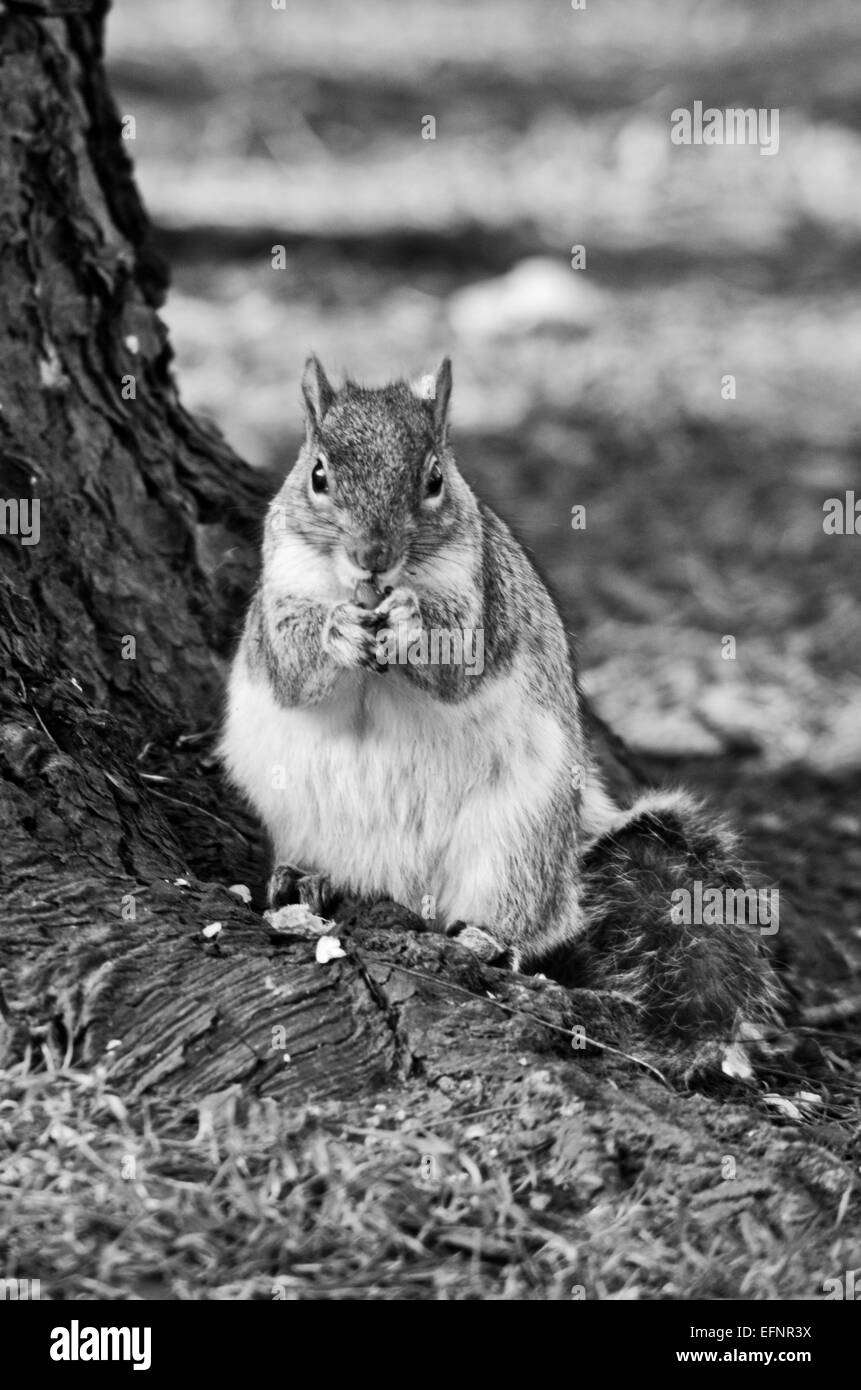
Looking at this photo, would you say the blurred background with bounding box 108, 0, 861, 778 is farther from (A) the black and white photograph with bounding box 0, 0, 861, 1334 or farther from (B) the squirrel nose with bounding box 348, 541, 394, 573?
(B) the squirrel nose with bounding box 348, 541, 394, 573

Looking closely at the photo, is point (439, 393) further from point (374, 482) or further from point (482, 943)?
point (482, 943)

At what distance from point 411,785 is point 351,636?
0.36 m

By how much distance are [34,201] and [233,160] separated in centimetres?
498

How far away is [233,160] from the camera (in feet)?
28.0

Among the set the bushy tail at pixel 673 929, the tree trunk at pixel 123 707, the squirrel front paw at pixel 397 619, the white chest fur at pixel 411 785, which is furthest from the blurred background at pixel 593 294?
the squirrel front paw at pixel 397 619

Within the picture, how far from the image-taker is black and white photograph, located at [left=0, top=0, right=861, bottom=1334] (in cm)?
231

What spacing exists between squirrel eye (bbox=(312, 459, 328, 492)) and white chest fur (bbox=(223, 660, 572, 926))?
14.3 inches

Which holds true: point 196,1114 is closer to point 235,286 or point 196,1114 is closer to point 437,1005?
point 437,1005

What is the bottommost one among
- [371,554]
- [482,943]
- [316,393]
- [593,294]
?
[482,943]

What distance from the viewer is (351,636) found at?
10.1 feet

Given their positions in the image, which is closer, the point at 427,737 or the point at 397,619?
the point at 397,619

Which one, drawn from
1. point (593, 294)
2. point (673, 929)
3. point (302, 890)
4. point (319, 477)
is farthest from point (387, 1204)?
point (593, 294)

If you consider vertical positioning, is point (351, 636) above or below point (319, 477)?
below

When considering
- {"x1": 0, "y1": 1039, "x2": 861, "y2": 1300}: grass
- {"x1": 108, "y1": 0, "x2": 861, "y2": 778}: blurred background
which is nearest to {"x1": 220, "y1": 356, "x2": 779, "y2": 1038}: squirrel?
{"x1": 0, "y1": 1039, "x2": 861, "y2": 1300}: grass
